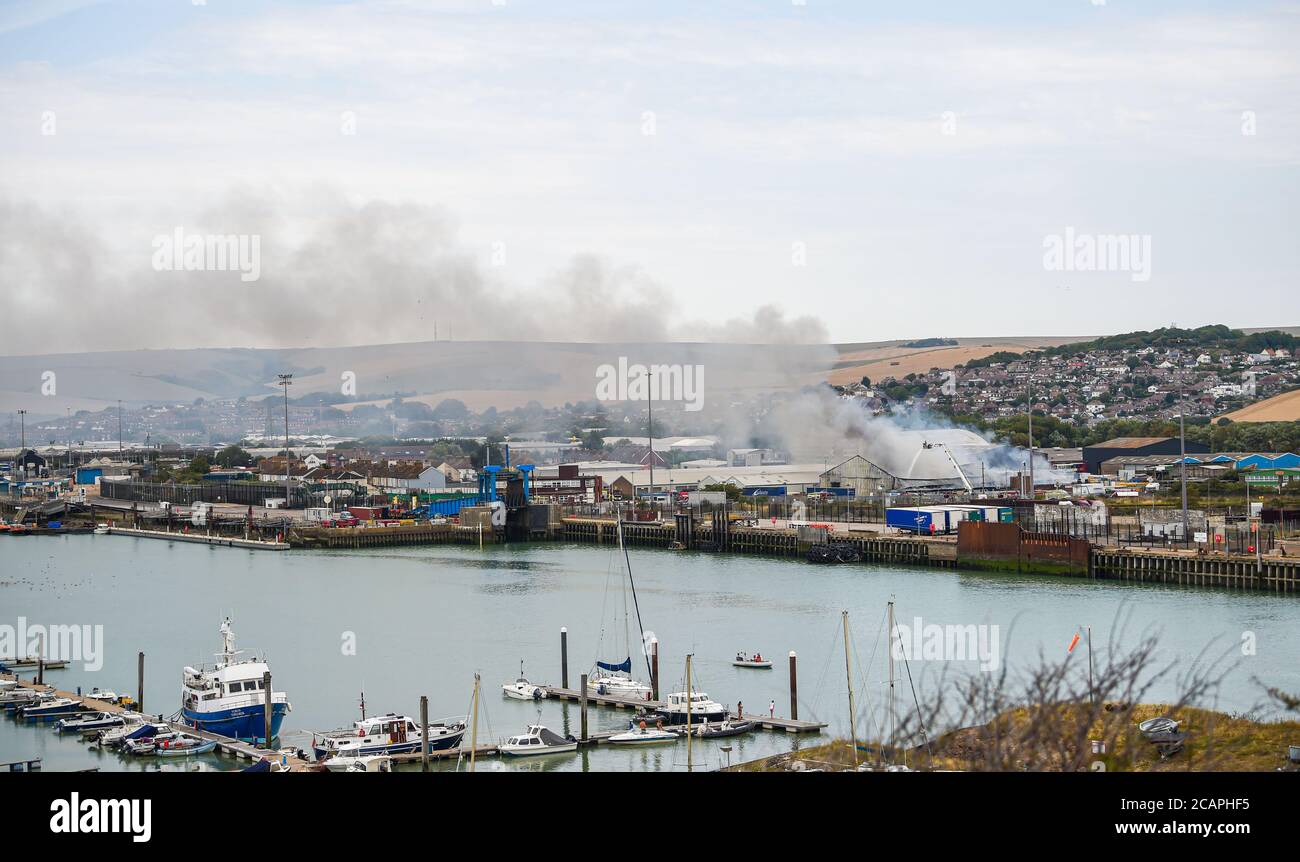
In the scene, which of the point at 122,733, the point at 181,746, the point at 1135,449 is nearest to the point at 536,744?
the point at 181,746

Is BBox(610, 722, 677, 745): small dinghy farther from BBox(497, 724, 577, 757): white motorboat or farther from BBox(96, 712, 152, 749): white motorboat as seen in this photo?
BBox(96, 712, 152, 749): white motorboat

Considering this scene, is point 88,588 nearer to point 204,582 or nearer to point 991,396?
point 204,582

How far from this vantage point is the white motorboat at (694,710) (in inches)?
343

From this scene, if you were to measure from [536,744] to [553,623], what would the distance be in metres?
5.63

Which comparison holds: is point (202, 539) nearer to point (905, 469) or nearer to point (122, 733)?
point (905, 469)

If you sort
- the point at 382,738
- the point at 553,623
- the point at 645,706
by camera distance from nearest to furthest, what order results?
the point at 382,738
the point at 645,706
the point at 553,623

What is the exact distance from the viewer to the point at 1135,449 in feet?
107

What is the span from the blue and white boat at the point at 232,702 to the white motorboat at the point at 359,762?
3.89 ft

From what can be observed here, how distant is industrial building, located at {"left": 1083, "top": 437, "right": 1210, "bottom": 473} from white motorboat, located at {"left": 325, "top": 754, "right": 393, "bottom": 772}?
2732 cm

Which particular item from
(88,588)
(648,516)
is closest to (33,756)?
(88,588)

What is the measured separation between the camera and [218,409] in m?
82.6

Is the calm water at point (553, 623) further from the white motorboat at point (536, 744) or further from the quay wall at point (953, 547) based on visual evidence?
the quay wall at point (953, 547)

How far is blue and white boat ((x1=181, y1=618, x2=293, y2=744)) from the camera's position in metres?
8.81
